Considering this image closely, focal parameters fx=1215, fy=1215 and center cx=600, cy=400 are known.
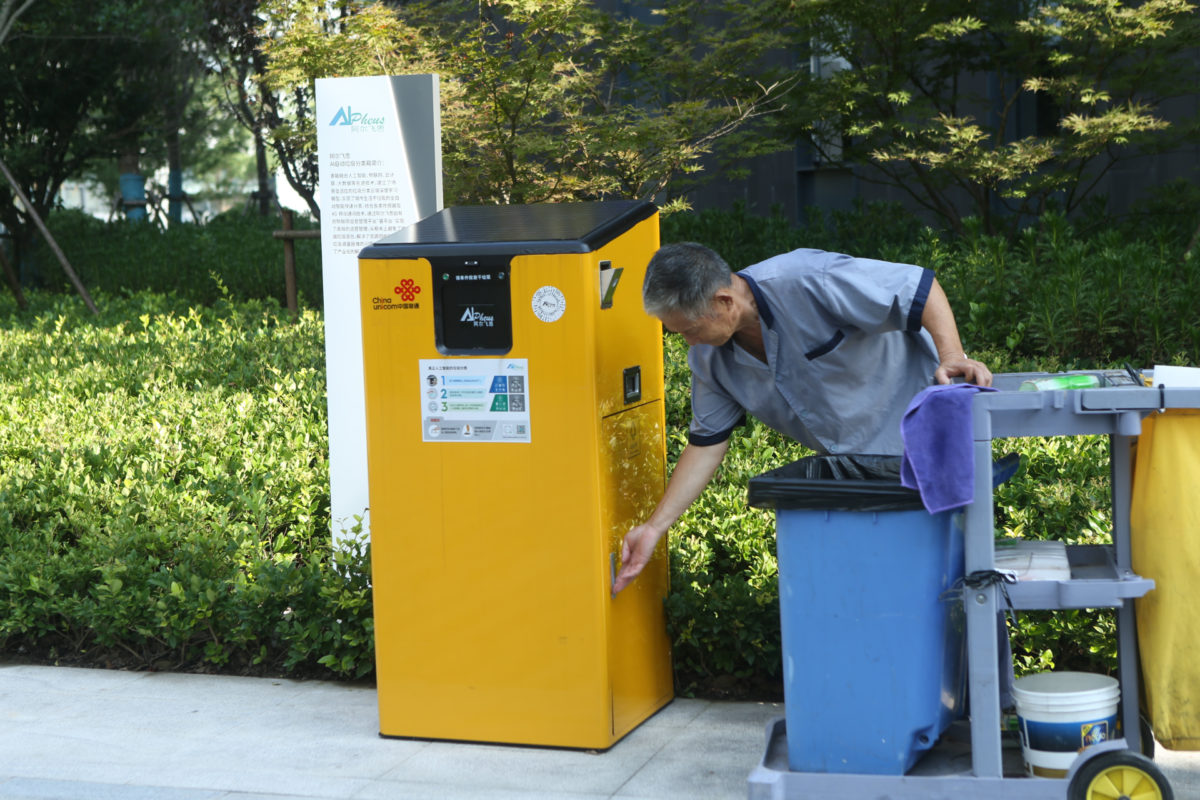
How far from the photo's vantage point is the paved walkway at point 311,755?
3.54 metres

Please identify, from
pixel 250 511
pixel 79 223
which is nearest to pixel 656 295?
pixel 250 511

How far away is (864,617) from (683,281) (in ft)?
3.28

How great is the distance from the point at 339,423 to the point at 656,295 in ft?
7.43

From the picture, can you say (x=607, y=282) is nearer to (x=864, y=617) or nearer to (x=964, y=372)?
(x=964, y=372)

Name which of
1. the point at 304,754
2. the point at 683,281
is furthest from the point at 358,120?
the point at 304,754

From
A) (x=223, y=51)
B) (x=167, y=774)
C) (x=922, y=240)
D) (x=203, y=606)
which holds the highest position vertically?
(x=223, y=51)

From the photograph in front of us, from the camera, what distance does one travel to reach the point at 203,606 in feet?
15.5

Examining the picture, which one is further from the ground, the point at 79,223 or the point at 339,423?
the point at 79,223

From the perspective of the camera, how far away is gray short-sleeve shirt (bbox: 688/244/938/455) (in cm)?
333

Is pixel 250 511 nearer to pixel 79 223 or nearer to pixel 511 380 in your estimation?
pixel 511 380

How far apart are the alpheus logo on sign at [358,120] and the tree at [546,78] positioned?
12.0 ft

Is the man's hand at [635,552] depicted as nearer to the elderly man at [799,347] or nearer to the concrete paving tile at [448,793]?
the elderly man at [799,347]

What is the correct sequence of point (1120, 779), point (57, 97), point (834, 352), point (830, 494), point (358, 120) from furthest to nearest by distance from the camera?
point (57, 97), point (358, 120), point (834, 352), point (830, 494), point (1120, 779)

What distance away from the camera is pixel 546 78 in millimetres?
8984
